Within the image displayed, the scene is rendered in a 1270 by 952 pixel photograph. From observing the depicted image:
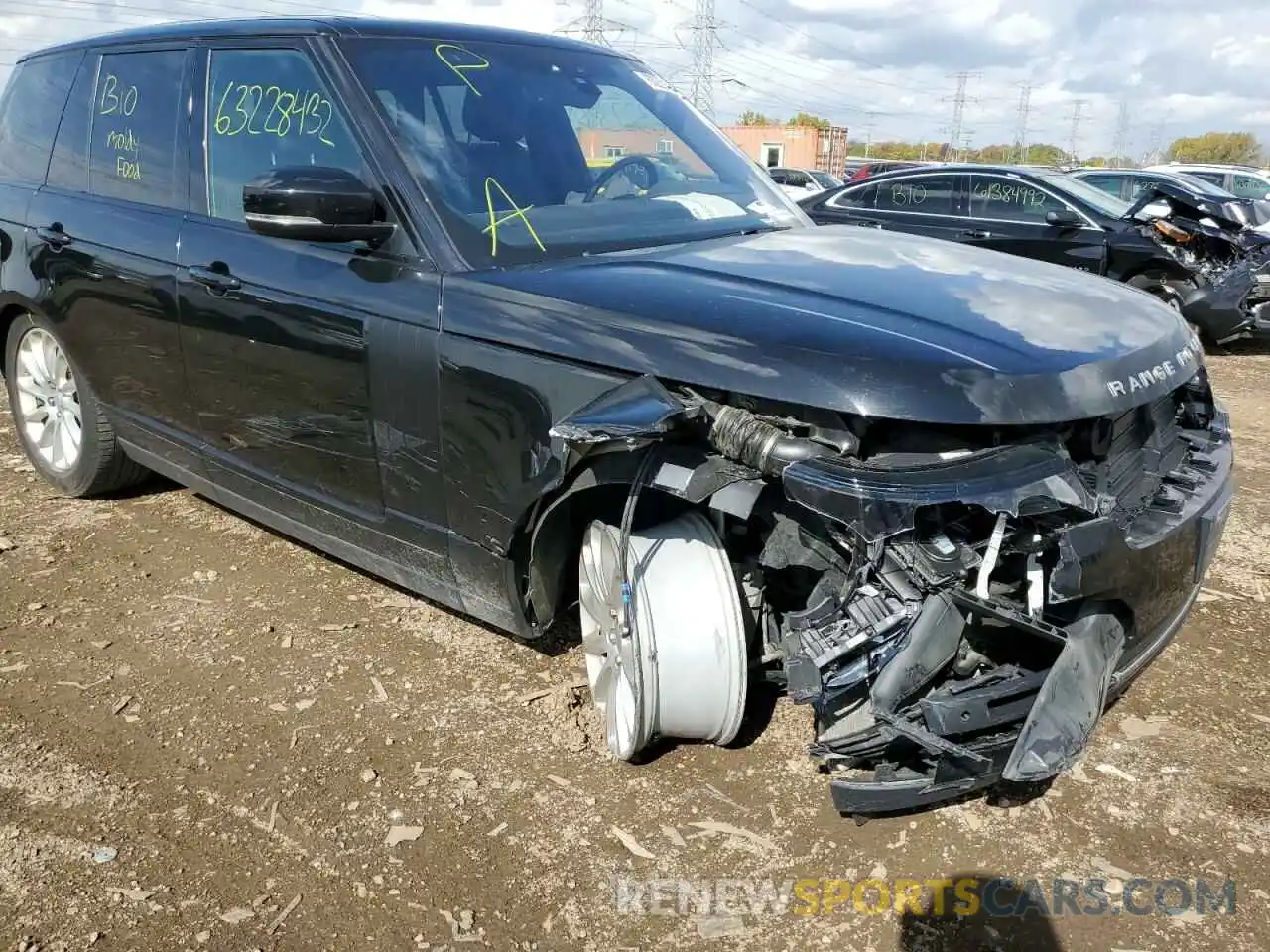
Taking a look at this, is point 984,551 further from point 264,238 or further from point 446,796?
point 264,238

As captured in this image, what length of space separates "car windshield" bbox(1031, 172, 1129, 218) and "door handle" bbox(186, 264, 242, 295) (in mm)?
8221

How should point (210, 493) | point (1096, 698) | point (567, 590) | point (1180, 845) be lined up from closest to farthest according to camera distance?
point (1096, 698), point (1180, 845), point (567, 590), point (210, 493)

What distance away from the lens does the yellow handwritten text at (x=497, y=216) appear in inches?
112

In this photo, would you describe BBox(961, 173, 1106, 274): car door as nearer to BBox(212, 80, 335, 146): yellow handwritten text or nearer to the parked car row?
the parked car row

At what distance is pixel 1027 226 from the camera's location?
9359 millimetres

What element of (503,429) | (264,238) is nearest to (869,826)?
(503,429)

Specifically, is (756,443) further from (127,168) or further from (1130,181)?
(1130,181)

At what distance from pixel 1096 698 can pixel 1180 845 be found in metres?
0.63

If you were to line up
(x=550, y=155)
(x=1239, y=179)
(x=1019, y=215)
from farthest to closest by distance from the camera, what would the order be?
(x=1239, y=179) < (x=1019, y=215) < (x=550, y=155)

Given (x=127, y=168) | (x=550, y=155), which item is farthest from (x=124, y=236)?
(x=550, y=155)

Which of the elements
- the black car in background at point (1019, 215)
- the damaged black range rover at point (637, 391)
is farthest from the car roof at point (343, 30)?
the black car in background at point (1019, 215)

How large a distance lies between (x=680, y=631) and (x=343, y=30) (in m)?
2.11

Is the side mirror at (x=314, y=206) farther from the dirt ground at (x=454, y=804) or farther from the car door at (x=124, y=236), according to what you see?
the dirt ground at (x=454, y=804)

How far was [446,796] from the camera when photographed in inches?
108
